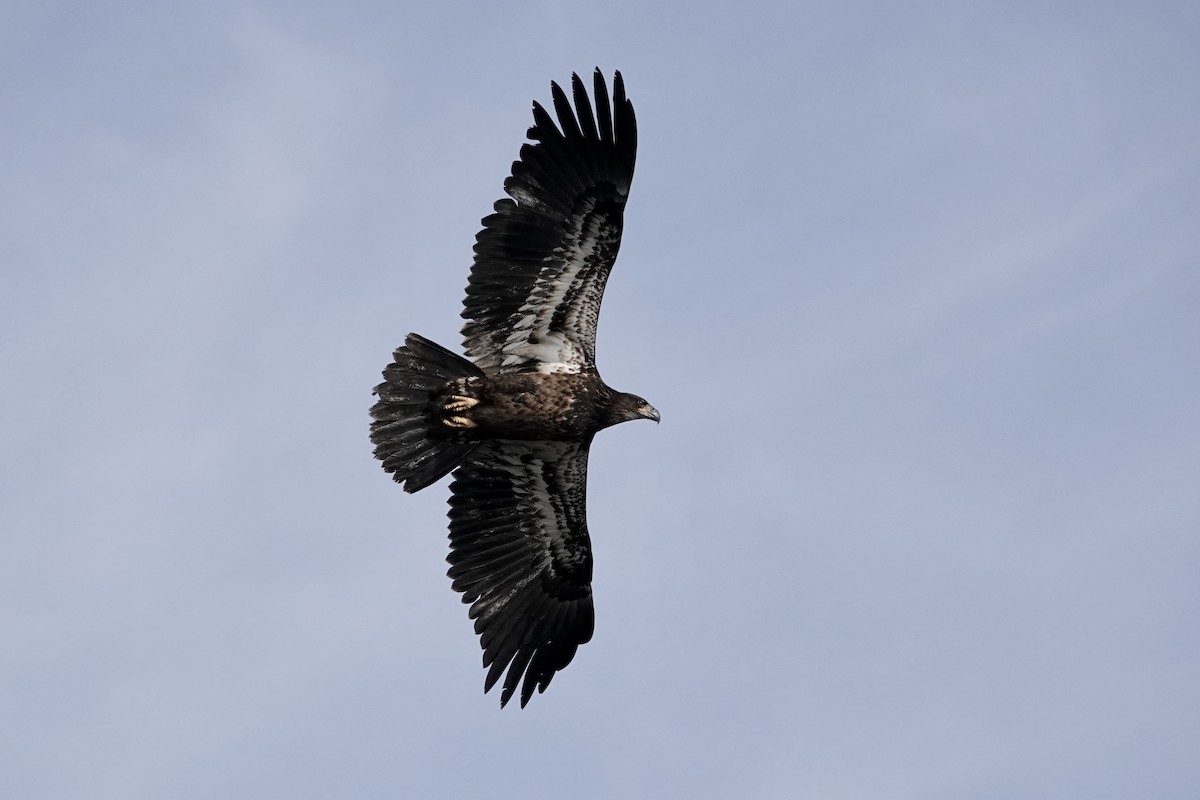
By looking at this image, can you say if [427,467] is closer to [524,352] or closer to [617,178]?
[524,352]

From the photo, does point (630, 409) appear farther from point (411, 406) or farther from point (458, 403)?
point (411, 406)

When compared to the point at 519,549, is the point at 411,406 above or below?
above

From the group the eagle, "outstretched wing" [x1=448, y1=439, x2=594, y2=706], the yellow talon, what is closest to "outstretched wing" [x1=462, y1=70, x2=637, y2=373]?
the eagle

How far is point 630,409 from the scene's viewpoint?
1516cm

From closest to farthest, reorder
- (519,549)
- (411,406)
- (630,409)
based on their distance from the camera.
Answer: (411,406)
(630,409)
(519,549)

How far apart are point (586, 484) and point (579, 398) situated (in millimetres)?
1167

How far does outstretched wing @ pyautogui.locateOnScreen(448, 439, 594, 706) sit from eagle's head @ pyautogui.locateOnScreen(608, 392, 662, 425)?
18.6 inches

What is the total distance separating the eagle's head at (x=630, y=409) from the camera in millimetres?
15117

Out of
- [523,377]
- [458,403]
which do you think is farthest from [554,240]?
[458,403]

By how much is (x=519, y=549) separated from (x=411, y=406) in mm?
2003

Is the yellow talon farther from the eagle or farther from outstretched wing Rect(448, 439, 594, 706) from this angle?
outstretched wing Rect(448, 439, 594, 706)

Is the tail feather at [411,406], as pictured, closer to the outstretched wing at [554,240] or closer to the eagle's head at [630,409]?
the outstretched wing at [554,240]

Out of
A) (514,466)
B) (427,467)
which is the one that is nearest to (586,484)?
(514,466)

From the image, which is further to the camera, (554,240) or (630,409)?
(630,409)
